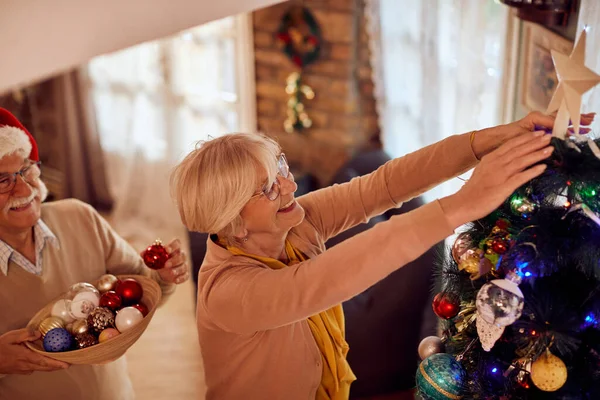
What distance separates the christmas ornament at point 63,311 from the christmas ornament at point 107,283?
122mm

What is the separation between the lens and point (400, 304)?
2.86m

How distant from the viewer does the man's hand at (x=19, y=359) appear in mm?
1588

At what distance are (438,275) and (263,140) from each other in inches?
17.9

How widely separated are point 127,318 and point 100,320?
0.09m

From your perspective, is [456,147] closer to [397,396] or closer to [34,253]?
[34,253]

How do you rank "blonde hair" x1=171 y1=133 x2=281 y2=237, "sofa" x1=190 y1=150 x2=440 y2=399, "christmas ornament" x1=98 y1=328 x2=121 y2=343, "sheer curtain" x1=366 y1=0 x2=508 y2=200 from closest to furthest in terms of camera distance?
"blonde hair" x1=171 y1=133 x2=281 y2=237
"christmas ornament" x1=98 y1=328 x2=121 y2=343
"sheer curtain" x1=366 y1=0 x2=508 y2=200
"sofa" x1=190 y1=150 x2=440 y2=399

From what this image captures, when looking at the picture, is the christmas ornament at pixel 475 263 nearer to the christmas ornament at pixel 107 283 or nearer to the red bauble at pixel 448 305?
the red bauble at pixel 448 305

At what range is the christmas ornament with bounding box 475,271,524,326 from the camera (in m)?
1.14

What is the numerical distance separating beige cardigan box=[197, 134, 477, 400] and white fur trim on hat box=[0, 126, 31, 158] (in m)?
0.61

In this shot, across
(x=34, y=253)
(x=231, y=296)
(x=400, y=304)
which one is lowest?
(x=400, y=304)

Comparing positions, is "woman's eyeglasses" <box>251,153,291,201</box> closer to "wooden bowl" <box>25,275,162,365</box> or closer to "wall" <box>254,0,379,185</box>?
"wooden bowl" <box>25,275,162,365</box>

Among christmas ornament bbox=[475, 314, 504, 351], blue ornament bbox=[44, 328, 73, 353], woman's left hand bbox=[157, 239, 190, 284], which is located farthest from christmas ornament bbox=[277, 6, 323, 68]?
christmas ornament bbox=[475, 314, 504, 351]

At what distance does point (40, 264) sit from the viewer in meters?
1.82

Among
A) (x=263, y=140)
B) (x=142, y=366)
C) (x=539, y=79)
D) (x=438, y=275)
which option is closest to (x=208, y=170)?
(x=263, y=140)
